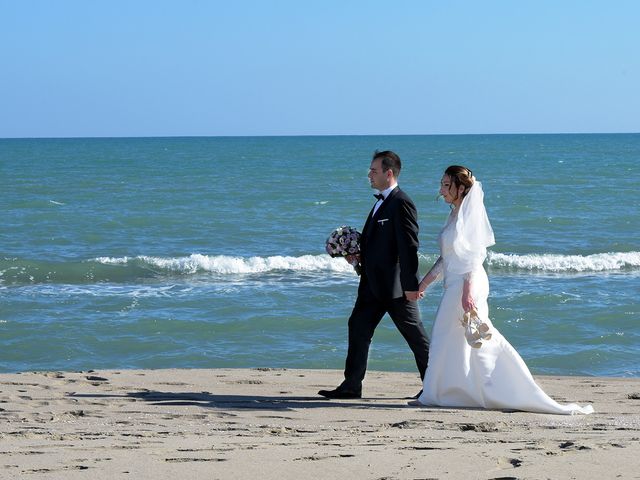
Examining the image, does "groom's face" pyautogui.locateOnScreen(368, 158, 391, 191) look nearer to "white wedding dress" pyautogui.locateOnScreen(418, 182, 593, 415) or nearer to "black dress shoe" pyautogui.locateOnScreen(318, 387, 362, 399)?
"white wedding dress" pyautogui.locateOnScreen(418, 182, 593, 415)

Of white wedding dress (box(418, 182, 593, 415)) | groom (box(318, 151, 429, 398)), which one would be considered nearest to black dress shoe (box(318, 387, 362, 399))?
groom (box(318, 151, 429, 398))

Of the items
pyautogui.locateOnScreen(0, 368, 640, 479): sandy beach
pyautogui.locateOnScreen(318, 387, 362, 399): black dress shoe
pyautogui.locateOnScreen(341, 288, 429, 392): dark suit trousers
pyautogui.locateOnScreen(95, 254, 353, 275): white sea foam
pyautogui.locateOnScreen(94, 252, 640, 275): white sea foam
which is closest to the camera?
pyautogui.locateOnScreen(0, 368, 640, 479): sandy beach

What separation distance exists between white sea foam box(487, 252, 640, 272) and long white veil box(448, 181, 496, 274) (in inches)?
448

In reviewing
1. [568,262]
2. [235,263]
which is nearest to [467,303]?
[235,263]

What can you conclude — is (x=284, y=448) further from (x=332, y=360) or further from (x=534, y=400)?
(x=332, y=360)

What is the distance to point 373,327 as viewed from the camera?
7.35 meters

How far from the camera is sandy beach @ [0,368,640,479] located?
4.61m

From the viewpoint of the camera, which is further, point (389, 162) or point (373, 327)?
point (373, 327)

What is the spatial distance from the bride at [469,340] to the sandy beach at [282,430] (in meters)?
0.15

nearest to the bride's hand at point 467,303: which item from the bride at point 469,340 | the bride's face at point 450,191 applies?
the bride at point 469,340

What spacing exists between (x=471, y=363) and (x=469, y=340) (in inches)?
9.0

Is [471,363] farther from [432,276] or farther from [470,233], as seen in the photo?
[470,233]

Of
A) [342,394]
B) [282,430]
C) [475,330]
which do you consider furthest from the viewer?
[342,394]

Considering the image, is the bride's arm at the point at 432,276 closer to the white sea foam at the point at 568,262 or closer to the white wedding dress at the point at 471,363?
the white wedding dress at the point at 471,363
